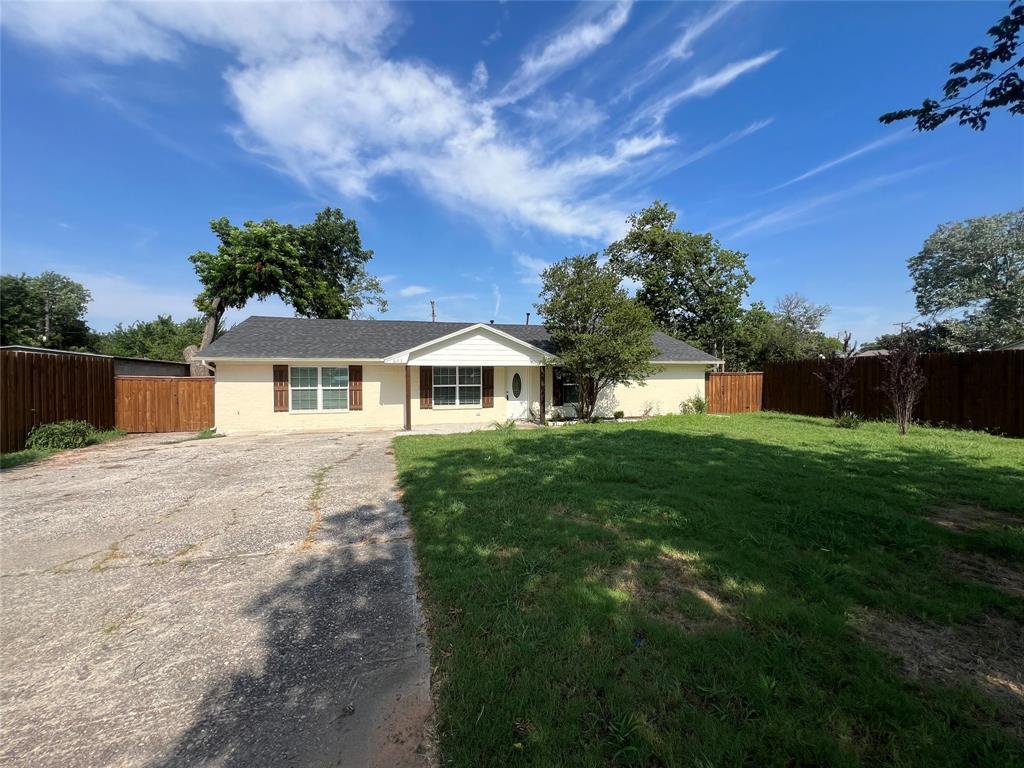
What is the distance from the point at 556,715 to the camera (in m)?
2.05

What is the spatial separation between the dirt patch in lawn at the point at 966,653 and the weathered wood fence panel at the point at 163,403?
17004 mm

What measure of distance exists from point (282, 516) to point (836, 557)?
5.67m

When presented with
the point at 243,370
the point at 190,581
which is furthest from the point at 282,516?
the point at 243,370

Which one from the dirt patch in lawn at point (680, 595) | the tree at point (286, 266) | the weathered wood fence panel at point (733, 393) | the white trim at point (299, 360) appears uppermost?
the tree at point (286, 266)

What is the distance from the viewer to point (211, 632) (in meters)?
2.89

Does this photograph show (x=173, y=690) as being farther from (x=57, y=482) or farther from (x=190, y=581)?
(x=57, y=482)

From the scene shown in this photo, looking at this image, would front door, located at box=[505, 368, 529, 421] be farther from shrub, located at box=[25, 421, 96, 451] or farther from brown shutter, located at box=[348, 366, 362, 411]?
shrub, located at box=[25, 421, 96, 451]

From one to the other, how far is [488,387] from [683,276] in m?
18.7

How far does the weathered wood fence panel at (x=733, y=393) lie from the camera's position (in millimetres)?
18312

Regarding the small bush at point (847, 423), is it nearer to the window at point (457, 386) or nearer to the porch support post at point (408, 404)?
the window at point (457, 386)

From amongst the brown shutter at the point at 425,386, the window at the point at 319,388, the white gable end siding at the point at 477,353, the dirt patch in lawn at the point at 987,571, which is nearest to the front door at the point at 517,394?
the white gable end siding at the point at 477,353

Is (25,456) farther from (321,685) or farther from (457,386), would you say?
(321,685)

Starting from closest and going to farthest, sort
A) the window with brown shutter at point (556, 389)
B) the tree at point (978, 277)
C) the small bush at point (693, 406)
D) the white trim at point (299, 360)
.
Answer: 1. the white trim at point (299, 360)
2. the window with brown shutter at point (556, 389)
3. the small bush at point (693, 406)
4. the tree at point (978, 277)

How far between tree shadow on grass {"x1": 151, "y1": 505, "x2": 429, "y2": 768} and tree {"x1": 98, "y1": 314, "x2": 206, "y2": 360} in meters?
38.5
